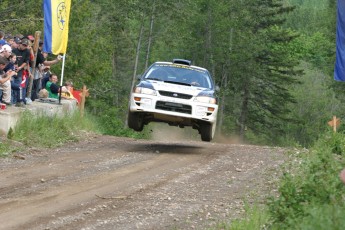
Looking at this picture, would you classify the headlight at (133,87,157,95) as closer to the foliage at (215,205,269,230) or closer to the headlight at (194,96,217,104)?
the headlight at (194,96,217,104)

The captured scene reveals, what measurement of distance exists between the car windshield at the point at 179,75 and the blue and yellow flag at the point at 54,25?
2.74m

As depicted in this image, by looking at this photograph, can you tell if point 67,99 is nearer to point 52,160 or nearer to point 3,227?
point 52,160

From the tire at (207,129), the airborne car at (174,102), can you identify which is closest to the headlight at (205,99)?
the airborne car at (174,102)

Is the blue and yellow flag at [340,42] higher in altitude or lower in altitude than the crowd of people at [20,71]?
higher

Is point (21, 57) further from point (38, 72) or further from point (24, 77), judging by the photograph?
point (38, 72)

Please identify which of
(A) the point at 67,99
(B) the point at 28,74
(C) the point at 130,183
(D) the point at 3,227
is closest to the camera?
(D) the point at 3,227

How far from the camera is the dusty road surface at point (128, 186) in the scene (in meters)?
10.4

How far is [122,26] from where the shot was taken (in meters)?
56.5

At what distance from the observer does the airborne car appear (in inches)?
719

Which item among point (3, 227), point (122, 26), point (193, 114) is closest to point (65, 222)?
point (3, 227)

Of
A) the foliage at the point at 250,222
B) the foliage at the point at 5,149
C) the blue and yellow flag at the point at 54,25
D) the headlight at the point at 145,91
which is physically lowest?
the foliage at the point at 5,149

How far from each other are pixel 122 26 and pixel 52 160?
41646 mm

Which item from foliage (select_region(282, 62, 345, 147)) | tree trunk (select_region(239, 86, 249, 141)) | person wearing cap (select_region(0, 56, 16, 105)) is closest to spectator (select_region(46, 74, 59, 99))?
person wearing cap (select_region(0, 56, 16, 105))

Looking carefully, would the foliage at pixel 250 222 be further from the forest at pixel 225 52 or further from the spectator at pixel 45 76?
the forest at pixel 225 52
